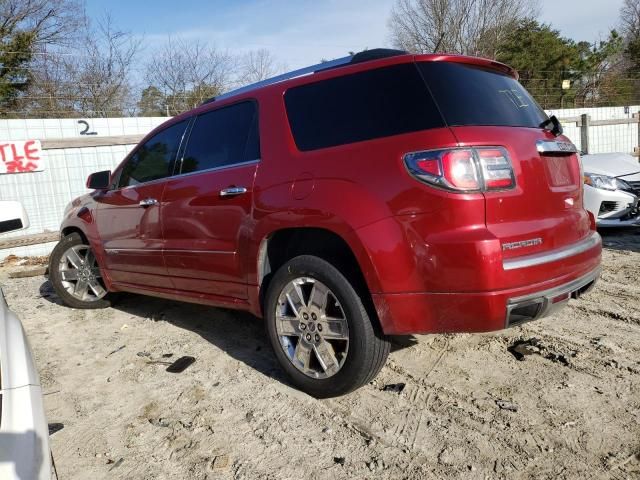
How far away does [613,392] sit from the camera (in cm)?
272

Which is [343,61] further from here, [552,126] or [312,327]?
[312,327]

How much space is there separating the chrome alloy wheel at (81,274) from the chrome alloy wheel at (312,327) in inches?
114

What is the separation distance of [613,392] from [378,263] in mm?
1512

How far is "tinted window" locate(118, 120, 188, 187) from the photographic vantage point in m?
3.97

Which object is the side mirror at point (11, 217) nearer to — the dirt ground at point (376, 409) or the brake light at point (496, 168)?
the dirt ground at point (376, 409)

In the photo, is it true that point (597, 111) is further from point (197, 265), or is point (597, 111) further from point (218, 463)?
point (218, 463)

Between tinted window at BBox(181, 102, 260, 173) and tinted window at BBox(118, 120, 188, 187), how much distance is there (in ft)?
0.69

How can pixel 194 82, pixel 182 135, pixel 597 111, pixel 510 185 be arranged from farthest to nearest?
1. pixel 194 82
2. pixel 597 111
3. pixel 182 135
4. pixel 510 185

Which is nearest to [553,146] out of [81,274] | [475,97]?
[475,97]

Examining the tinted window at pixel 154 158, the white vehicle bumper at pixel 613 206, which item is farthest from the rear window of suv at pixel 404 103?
the white vehicle bumper at pixel 613 206

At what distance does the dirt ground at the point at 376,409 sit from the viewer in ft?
7.59

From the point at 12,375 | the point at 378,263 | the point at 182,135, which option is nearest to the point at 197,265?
the point at 182,135

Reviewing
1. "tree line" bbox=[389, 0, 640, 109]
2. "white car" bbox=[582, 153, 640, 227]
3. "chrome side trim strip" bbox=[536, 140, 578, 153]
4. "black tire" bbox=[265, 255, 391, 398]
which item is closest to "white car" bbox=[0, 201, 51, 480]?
"black tire" bbox=[265, 255, 391, 398]

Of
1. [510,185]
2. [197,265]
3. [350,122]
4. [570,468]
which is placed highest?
[350,122]
